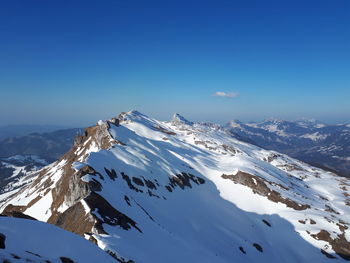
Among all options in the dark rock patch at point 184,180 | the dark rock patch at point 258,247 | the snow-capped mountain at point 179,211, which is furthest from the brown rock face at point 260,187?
the dark rock patch at point 258,247

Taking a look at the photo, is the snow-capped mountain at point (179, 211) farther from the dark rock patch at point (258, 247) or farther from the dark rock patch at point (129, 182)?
the dark rock patch at point (129, 182)

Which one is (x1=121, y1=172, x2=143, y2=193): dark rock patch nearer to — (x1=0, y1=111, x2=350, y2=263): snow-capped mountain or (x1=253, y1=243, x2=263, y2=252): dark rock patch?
(x1=0, y1=111, x2=350, y2=263): snow-capped mountain

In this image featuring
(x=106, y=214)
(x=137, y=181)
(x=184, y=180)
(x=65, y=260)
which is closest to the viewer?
(x=65, y=260)

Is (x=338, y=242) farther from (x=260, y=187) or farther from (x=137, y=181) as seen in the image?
(x=137, y=181)

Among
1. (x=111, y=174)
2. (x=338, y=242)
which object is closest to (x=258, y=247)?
(x=338, y=242)

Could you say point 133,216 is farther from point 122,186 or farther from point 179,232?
point 122,186

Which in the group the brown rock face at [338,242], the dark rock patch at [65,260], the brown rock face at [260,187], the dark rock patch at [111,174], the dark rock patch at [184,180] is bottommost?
the brown rock face at [338,242]

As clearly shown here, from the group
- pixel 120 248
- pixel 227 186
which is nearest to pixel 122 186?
pixel 120 248

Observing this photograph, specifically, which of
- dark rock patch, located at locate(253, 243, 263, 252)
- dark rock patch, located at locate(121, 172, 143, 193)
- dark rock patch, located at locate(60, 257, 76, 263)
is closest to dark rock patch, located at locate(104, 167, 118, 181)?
dark rock patch, located at locate(121, 172, 143, 193)
